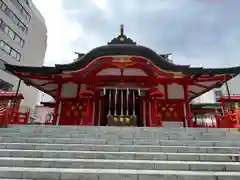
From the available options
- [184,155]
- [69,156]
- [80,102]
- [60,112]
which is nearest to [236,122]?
[184,155]

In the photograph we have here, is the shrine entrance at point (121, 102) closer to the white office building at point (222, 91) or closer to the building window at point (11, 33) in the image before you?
the white office building at point (222, 91)

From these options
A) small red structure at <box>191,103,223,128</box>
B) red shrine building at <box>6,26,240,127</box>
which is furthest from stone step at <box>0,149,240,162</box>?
small red structure at <box>191,103,223,128</box>

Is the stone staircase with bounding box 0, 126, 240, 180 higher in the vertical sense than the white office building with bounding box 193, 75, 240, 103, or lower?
lower

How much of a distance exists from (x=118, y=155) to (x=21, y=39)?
3012cm

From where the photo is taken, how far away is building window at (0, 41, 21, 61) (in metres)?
23.8

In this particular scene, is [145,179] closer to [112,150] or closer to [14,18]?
[112,150]

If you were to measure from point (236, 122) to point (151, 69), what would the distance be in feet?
16.5

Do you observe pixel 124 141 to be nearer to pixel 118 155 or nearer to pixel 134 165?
pixel 118 155

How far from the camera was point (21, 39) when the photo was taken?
→ 27.8m

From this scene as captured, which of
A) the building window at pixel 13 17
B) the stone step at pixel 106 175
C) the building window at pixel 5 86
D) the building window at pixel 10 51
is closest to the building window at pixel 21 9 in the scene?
the building window at pixel 13 17

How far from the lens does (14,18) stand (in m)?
26.3

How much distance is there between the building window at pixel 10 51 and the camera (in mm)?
23761

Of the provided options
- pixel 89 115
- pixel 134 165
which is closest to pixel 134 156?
pixel 134 165

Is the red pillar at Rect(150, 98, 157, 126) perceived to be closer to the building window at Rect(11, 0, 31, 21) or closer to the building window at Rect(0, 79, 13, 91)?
the building window at Rect(0, 79, 13, 91)
